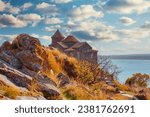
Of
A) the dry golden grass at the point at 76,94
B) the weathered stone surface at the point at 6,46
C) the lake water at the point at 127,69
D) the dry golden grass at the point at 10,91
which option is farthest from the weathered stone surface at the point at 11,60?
the lake water at the point at 127,69

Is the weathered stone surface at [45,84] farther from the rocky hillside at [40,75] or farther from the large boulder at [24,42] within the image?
the large boulder at [24,42]

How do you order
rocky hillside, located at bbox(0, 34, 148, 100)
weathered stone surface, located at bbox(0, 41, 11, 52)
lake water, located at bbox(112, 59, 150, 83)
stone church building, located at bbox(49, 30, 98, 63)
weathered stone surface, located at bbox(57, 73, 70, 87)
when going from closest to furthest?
rocky hillside, located at bbox(0, 34, 148, 100) → weathered stone surface, located at bbox(57, 73, 70, 87) → weathered stone surface, located at bbox(0, 41, 11, 52) → lake water, located at bbox(112, 59, 150, 83) → stone church building, located at bbox(49, 30, 98, 63)

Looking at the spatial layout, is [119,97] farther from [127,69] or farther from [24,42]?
[127,69]

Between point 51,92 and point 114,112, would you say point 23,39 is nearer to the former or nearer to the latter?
point 51,92

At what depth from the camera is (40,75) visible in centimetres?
901

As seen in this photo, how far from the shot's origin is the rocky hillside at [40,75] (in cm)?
810

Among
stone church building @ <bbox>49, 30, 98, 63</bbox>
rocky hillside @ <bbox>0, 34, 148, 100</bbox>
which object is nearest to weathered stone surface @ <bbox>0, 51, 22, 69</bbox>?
rocky hillside @ <bbox>0, 34, 148, 100</bbox>

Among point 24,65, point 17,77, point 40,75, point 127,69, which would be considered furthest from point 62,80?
point 127,69

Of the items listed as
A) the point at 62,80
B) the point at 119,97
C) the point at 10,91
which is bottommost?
the point at 119,97

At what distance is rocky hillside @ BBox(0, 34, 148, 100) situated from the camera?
810 centimetres

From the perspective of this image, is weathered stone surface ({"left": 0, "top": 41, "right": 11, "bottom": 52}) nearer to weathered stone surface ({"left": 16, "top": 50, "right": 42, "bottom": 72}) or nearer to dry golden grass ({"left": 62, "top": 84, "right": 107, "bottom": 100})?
weathered stone surface ({"left": 16, "top": 50, "right": 42, "bottom": 72})

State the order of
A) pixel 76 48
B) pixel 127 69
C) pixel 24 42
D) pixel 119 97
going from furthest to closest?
pixel 127 69, pixel 76 48, pixel 119 97, pixel 24 42

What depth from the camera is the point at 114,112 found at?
679 centimetres

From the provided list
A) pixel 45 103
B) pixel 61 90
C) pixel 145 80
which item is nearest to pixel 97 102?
pixel 45 103
